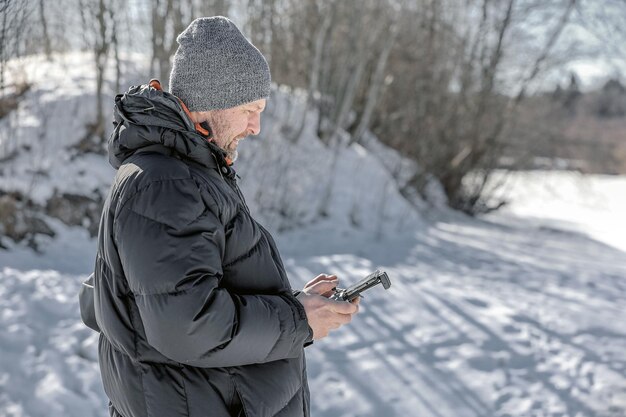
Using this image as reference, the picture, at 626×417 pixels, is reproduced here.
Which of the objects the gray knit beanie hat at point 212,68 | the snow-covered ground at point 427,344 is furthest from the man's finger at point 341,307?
the snow-covered ground at point 427,344

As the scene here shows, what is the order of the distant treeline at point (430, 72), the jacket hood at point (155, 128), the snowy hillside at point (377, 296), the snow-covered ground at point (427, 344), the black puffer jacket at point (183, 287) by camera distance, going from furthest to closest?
the distant treeline at point (430, 72)
the snowy hillside at point (377, 296)
the snow-covered ground at point (427, 344)
the jacket hood at point (155, 128)
the black puffer jacket at point (183, 287)

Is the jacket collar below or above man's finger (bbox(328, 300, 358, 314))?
above

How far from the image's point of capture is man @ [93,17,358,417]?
130 cm

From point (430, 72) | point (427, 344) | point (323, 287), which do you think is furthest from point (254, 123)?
point (430, 72)

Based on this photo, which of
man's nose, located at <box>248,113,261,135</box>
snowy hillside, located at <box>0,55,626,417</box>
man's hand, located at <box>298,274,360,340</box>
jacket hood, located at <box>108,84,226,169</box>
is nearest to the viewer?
jacket hood, located at <box>108,84,226,169</box>

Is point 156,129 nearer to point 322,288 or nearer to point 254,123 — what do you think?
point 254,123

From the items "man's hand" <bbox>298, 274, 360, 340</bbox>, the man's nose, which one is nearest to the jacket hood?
the man's nose

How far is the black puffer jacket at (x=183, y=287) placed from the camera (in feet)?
4.26

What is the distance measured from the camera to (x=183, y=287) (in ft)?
4.22

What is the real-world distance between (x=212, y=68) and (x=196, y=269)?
0.51m

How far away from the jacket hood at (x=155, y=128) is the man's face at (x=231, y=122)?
0.09 m

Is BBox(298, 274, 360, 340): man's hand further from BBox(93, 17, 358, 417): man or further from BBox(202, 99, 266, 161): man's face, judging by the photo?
BBox(202, 99, 266, 161): man's face

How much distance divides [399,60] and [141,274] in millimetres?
11601

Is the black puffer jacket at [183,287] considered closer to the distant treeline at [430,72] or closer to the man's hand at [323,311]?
the man's hand at [323,311]
